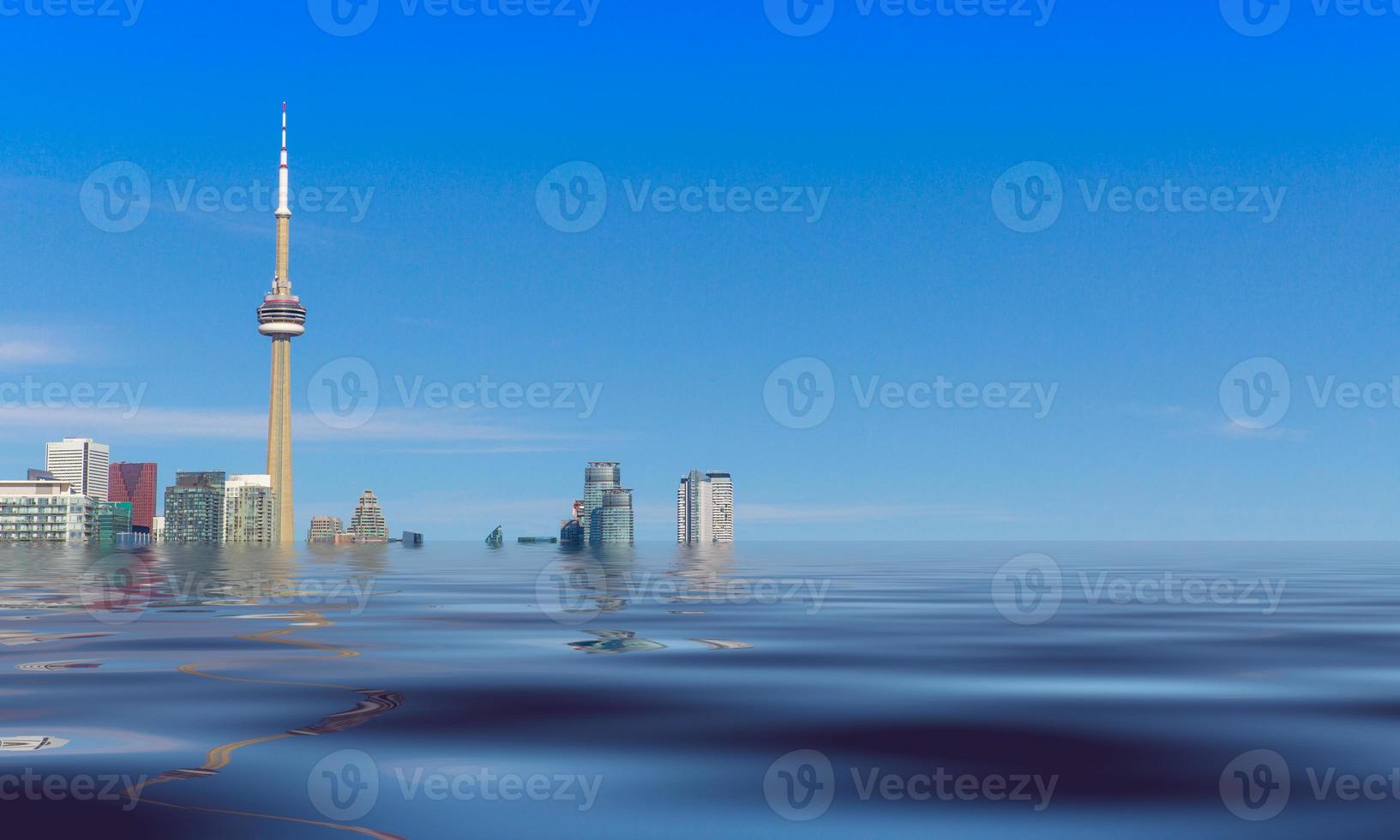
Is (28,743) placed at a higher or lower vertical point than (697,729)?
higher

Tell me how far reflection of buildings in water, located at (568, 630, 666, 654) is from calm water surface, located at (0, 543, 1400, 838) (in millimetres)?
290

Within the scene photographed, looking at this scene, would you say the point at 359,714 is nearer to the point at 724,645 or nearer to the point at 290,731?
the point at 290,731

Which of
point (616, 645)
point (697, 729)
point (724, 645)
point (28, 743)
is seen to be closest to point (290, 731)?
point (28, 743)

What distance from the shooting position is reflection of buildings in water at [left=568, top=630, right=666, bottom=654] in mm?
36562

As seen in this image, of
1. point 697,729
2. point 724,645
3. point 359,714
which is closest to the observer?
point 697,729

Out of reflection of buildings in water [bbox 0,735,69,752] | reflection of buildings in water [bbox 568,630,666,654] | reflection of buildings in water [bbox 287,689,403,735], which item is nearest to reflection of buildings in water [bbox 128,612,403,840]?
reflection of buildings in water [bbox 287,689,403,735]

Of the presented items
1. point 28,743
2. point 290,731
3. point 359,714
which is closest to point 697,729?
point 359,714

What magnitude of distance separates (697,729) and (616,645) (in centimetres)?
1614

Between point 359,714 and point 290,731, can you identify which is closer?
point 290,731

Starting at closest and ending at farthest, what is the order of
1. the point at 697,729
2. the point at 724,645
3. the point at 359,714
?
the point at 697,729
the point at 359,714
the point at 724,645

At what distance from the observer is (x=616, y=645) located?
38312 mm

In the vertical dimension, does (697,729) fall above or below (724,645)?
below

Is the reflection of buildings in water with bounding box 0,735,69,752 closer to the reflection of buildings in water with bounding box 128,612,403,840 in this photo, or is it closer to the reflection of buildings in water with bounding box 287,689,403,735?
the reflection of buildings in water with bounding box 128,612,403,840

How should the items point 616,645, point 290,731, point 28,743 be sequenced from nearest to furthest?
point 28,743 → point 290,731 → point 616,645
